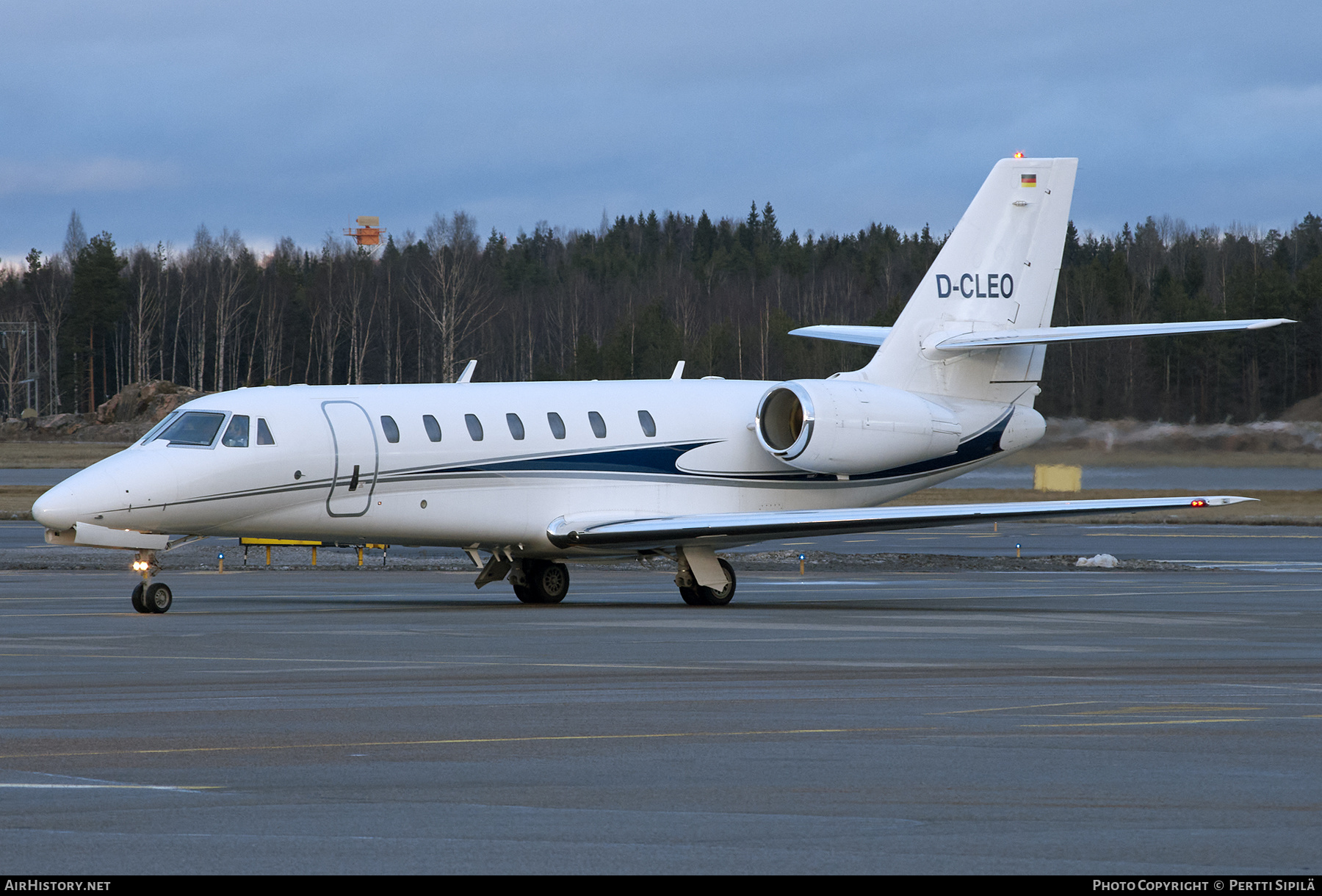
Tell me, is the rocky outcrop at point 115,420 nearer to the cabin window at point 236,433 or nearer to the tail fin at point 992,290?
the tail fin at point 992,290

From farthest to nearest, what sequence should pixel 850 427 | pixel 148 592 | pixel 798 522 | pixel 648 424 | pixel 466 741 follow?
1. pixel 850 427
2. pixel 648 424
3. pixel 798 522
4. pixel 148 592
5. pixel 466 741

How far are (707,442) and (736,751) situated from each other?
1467cm

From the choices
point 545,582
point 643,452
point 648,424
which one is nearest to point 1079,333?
point 648,424

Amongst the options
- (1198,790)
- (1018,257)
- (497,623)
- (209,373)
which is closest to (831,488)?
(1018,257)

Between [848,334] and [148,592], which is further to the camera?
[848,334]

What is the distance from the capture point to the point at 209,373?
12131 centimetres

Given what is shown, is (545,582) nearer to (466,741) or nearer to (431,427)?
(431,427)

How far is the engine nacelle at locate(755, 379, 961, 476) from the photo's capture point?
24.1 m

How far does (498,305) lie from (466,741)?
347 feet

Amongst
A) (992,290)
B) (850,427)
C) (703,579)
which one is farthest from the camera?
(992,290)

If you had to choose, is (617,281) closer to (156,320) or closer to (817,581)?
(156,320)

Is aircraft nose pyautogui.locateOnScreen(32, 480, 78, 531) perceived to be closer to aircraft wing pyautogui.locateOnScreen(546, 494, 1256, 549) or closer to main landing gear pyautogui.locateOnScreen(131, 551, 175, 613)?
main landing gear pyautogui.locateOnScreen(131, 551, 175, 613)

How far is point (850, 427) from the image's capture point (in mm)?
24344

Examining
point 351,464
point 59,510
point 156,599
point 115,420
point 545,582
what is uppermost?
point 115,420
